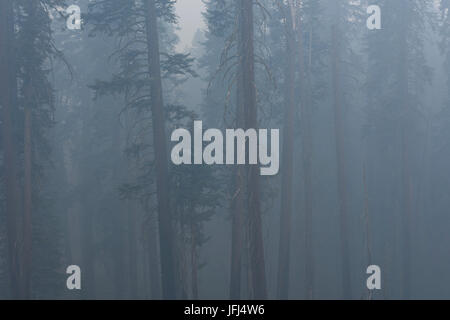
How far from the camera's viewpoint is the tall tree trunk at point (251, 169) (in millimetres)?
11945

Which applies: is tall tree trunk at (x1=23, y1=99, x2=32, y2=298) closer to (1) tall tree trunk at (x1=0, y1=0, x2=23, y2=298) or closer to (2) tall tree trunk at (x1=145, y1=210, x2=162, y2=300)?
(1) tall tree trunk at (x1=0, y1=0, x2=23, y2=298)

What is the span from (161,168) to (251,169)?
3.36 metres

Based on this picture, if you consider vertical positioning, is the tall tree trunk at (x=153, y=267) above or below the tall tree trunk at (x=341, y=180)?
below

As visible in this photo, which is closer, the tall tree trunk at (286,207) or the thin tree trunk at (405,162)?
the tall tree trunk at (286,207)

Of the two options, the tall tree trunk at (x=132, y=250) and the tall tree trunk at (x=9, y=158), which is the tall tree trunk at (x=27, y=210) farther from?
the tall tree trunk at (x=132, y=250)

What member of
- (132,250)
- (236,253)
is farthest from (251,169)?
(132,250)

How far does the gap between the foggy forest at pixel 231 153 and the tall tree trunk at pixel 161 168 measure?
0.04 metres

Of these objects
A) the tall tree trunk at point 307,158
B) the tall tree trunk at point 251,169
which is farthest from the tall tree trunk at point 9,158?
the tall tree trunk at point 307,158

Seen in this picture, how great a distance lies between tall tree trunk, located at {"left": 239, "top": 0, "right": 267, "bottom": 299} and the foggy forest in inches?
1.4

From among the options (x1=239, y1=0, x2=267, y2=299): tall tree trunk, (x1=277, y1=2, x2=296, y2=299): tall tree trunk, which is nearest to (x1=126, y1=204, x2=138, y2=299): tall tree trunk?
(x1=277, y1=2, x2=296, y2=299): tall tree trunk
